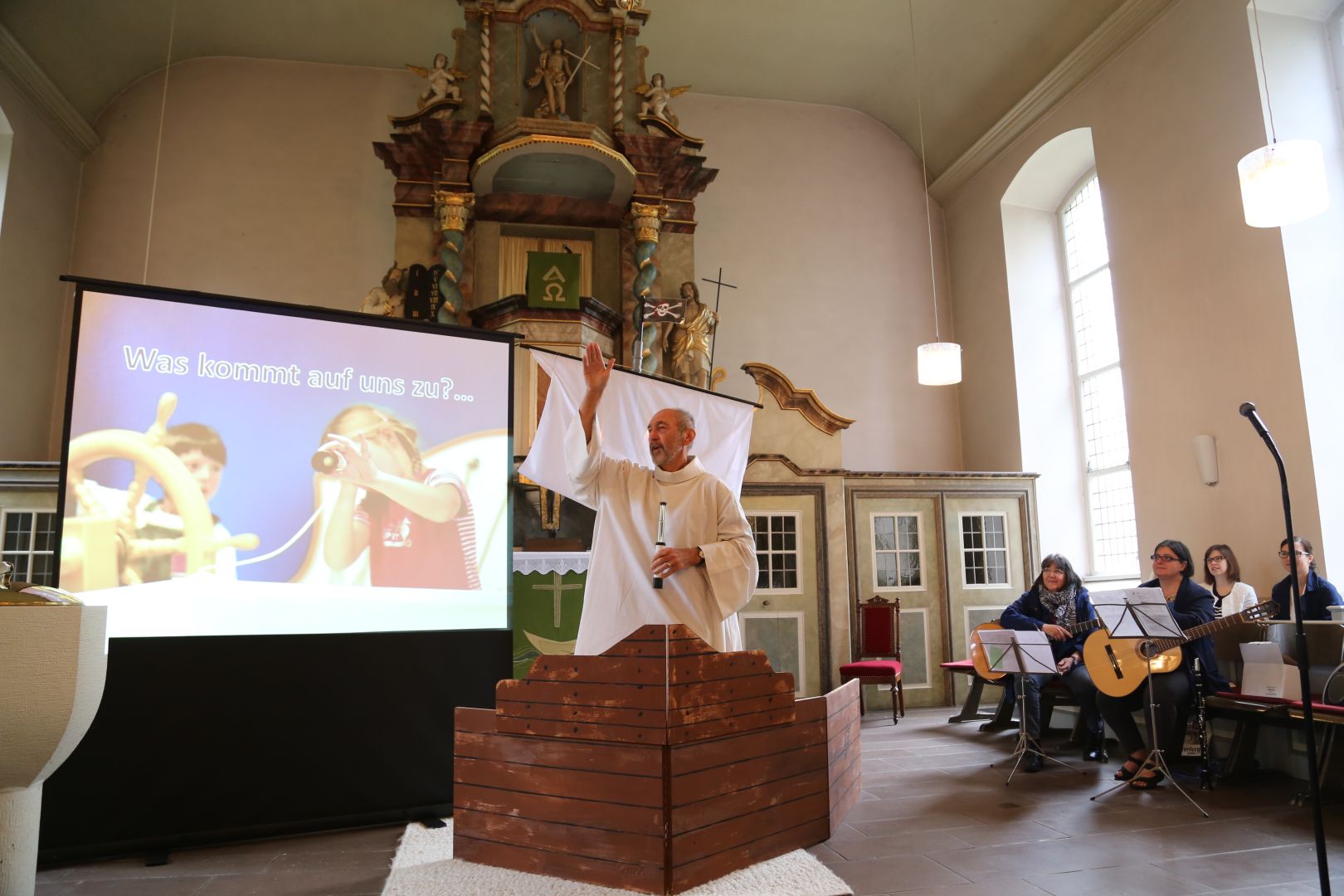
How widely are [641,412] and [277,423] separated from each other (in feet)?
5.88

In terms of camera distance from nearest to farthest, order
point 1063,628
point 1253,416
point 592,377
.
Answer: point 1253,416 → point 592,377 → point 1063,628

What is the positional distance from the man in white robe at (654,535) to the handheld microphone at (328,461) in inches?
48.8

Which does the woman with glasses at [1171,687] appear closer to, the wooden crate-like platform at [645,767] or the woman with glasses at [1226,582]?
the woman with glasses at [1226,582]

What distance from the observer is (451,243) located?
898 cm

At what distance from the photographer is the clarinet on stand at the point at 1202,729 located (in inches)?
187

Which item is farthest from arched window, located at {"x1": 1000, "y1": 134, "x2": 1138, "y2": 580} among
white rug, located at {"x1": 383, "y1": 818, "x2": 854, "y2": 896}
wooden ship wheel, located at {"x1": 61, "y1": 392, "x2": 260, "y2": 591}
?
wooden ship wheel, located at {"x1": 61, "y1": 392, "x2": 260, "y2": 591}

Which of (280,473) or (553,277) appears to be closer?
(280,473)

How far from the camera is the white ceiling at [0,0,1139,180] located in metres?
9.13

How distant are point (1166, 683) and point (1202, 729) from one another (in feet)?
0.92

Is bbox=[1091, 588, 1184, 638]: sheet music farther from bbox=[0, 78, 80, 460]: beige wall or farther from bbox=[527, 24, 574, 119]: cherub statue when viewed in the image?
bbox=[0, 78, 80, 460]: beige wall

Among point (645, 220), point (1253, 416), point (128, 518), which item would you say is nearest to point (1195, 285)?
point (645, 220)

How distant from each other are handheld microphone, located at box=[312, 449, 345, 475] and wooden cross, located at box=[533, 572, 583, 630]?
2.89 meters

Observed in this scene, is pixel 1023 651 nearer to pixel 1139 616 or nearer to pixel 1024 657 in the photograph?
pixel 1024 657

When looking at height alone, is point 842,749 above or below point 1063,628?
below
